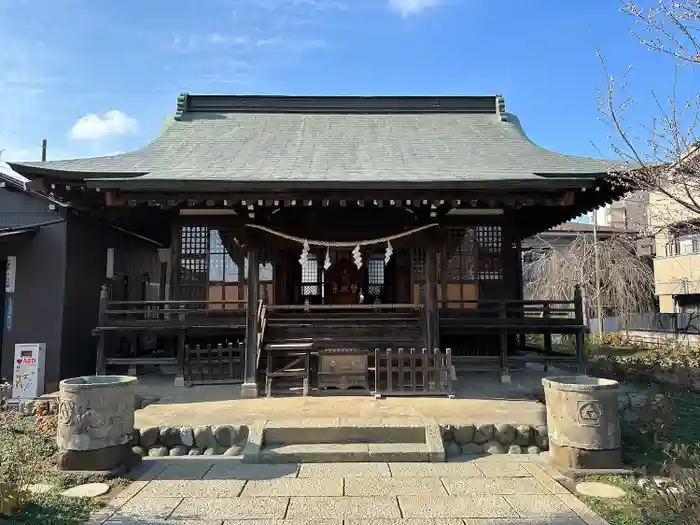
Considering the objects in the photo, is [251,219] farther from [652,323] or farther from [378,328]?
[652,323]

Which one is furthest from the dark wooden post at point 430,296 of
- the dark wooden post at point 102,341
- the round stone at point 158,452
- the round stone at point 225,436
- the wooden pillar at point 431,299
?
the dark wooden post at point 102,341

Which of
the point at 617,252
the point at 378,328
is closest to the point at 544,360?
the point at 378,328

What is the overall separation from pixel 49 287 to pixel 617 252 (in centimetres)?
2207

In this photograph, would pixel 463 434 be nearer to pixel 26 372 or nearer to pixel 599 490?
pixel 599 490

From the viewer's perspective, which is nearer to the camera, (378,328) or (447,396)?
(447,396)

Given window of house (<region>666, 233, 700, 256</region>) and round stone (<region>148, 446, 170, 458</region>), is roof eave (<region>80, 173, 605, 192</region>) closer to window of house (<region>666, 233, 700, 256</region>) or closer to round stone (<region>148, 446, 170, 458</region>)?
round stone (<region>148, 446, 170, 458</region>)

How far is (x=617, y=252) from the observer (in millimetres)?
22625

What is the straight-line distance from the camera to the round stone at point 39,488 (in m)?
4.85

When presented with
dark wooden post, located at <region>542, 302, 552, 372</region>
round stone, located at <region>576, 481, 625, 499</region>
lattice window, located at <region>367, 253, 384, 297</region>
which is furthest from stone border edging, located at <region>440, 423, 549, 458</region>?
lattice window, located at <region>367, 253, 384, 297</region>

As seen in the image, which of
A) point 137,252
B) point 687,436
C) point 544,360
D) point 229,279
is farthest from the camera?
point 137,252

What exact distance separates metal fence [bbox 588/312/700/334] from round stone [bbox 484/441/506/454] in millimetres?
18443

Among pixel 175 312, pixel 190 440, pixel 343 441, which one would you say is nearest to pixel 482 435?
pixel 343 441

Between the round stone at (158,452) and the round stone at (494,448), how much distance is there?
4004 millimetres

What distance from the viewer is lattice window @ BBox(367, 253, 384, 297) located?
1480 centimetres
